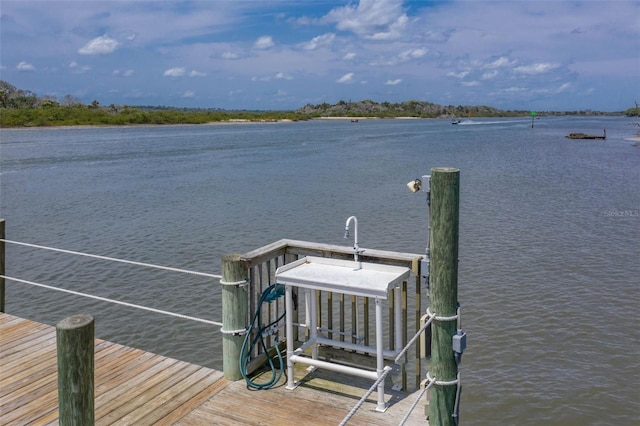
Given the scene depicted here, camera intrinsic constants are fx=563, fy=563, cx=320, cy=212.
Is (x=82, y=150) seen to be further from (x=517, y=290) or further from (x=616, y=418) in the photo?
(x=616, y=418)

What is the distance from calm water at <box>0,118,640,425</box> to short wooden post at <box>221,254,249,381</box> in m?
3.59

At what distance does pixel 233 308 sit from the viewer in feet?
17.2

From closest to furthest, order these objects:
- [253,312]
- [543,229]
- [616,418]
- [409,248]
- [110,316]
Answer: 1. [253,312]
2. [616,418]
3. [110,316]
4. [409,248]
5. [543,229]

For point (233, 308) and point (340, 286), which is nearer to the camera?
point (340, 286)

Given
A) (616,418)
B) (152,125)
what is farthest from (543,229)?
(152,125)

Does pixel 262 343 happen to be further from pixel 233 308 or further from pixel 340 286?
Answer: pixel 340 286

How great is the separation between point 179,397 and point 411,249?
10.3 m

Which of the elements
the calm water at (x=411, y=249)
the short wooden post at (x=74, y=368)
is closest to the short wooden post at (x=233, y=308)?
the short wooden post at (x=74, y=368)

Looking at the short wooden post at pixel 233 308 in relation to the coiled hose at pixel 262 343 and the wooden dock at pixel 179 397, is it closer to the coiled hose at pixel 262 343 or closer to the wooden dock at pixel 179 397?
the coiled hose at pixel 262 343

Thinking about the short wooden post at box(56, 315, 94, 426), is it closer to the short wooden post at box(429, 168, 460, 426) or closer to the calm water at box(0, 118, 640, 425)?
the short wooden post at box(429, 168, 460, 426)

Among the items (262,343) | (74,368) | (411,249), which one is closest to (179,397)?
(262,343)

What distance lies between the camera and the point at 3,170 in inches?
1414

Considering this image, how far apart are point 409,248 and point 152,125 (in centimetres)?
11215

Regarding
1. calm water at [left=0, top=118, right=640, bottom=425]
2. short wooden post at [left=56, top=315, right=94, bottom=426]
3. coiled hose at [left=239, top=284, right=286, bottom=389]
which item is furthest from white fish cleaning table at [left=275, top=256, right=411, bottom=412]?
calm water at [left=0, top=118, right=640, bottom=425]
